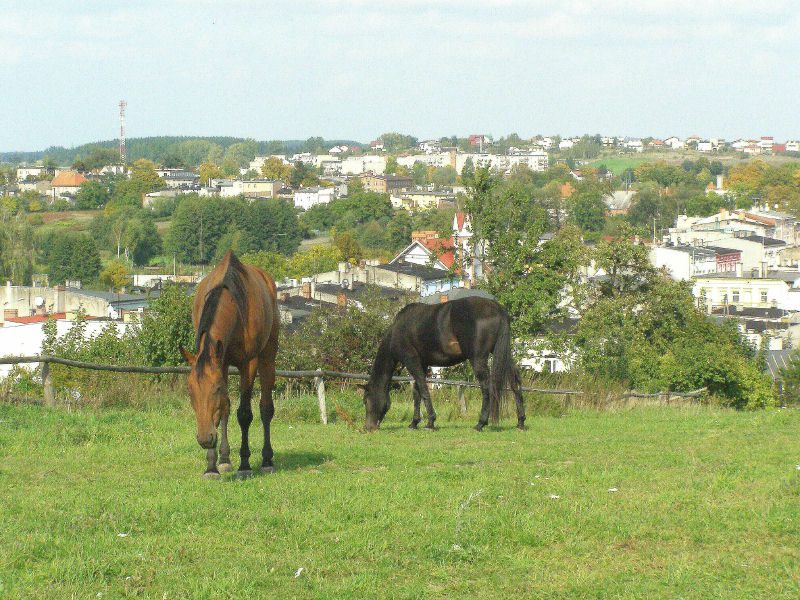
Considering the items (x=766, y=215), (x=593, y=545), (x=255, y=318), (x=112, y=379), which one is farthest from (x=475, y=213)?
(x=766, y=215)

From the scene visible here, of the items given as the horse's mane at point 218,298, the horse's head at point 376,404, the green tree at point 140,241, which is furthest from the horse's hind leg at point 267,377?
the green tree at point 140,241

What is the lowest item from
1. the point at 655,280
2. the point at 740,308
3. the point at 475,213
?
the point at 740,308

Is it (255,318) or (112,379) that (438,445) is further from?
(112,379)

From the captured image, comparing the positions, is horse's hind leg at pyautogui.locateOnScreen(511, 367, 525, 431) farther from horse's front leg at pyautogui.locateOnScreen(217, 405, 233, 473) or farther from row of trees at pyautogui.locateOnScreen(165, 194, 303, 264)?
row of trees at pyautogui.locateOnScreen(165, 194, 303, 264)

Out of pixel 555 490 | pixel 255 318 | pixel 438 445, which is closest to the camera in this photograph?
pixel 555 490

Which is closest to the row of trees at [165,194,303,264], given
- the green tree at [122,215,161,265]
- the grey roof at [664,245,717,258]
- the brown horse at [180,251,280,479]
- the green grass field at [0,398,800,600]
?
the green tree at [122,215,161,265]

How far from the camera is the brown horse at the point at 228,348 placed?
9.55 meters

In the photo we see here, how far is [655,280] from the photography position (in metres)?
53.6

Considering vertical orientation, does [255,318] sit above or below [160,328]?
above

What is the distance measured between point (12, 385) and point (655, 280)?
135 feet

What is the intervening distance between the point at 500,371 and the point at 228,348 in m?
6.57

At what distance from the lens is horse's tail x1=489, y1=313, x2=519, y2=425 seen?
51.7 ft

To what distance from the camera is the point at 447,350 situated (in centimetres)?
1670

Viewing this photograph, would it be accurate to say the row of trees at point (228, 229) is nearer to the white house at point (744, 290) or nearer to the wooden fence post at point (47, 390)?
the white house at point (744, 290)
